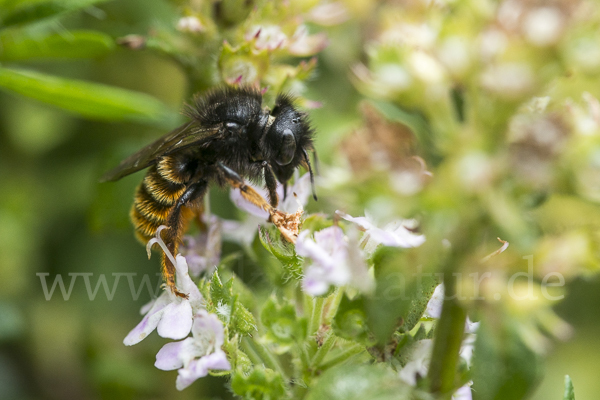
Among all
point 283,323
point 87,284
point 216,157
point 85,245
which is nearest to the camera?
point 283,323

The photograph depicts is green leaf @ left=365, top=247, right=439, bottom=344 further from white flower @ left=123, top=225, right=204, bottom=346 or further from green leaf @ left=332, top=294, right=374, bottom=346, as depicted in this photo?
white flower @ left=123, top=225, right=204, bottom=346

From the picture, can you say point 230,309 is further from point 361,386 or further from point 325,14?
point 325,14

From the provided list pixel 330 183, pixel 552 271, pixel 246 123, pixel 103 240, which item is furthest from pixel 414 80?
pixel 103 240

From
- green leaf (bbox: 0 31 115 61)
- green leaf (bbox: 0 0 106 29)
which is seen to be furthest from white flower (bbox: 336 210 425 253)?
green leaf (bbox: 0 31 115 61)

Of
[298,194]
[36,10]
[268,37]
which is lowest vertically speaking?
[298,194]

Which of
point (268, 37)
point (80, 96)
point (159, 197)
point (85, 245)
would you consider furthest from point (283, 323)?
point (85, 245)

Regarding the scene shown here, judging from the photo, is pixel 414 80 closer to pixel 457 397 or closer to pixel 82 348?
pixel 457 397
